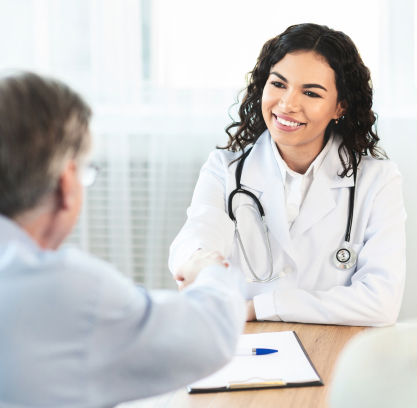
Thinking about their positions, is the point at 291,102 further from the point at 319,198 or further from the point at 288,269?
the point at 288,269

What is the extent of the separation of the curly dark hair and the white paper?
0.70m

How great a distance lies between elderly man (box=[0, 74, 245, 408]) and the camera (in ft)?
1.84

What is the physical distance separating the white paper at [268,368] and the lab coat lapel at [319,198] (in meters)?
0.50

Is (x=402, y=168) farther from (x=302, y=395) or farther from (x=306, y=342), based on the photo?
(x=302, y=395)

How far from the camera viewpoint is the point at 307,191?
1.61 m

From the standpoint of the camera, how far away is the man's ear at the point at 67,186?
2.07 feet

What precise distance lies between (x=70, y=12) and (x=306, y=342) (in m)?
1.99

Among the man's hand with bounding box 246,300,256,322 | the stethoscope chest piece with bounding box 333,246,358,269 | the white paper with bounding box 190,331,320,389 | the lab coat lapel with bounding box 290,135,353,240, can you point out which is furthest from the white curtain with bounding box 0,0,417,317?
the white paper with bounding box 190,331,320,389

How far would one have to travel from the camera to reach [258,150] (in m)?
1.72

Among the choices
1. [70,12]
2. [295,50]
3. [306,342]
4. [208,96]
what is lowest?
[306,342]

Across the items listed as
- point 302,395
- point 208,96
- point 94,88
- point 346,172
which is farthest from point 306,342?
point 94,88

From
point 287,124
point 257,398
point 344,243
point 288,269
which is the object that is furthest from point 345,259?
point 257,398

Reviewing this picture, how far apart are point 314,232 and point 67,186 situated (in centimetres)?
103

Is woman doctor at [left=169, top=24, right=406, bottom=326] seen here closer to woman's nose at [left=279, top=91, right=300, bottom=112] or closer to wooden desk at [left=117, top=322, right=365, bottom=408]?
woman's nose at [left=279, top=91, right=300, bottom=112]
